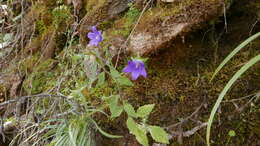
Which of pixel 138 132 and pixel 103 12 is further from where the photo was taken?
pixel 103 12

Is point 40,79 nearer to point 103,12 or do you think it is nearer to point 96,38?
point 103,12

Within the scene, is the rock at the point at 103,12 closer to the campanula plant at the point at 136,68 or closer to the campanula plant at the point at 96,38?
the campanula plant at the point at 96,38

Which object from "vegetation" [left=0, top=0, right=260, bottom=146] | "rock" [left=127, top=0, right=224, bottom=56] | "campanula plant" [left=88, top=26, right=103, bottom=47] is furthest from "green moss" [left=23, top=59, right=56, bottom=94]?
"rock" [left=127, top=0, right=224, bottom=56]

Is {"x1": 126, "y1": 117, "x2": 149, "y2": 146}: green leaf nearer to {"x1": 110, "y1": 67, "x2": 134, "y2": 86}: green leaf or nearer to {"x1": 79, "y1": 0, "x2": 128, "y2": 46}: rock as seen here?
{"x1": 110, "y1": 67, "x2": 134, "y2": 86}: green leaf

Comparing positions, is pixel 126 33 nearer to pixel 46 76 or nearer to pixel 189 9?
pixel 189 9

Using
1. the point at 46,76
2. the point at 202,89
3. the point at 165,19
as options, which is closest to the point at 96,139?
the point at 202,89

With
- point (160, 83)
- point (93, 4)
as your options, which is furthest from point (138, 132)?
point (93, 4)

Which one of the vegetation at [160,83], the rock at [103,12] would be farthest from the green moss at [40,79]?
the rock at [103,12]

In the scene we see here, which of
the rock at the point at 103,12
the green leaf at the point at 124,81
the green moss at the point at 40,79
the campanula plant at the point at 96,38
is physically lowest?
the green moss at the point at 40,79

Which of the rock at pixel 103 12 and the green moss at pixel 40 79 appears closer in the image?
the rock at pixel 103 12
